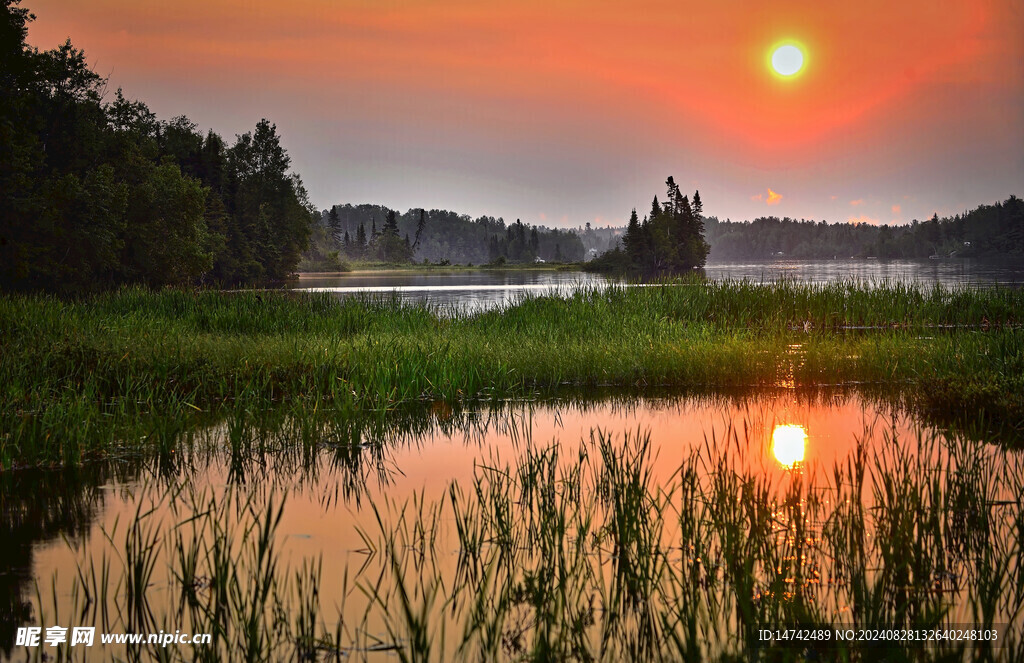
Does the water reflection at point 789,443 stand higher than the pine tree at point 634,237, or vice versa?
the pine tree at point 634,237

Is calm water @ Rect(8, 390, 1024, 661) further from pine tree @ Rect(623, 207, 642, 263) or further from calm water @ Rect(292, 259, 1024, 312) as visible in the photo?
pine tree @ Rect(623, 207, 642, 263)

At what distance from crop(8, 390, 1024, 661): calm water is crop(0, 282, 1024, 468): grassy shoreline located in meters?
0.88

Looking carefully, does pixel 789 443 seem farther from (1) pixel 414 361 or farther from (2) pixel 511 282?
(2) pixel 511 282

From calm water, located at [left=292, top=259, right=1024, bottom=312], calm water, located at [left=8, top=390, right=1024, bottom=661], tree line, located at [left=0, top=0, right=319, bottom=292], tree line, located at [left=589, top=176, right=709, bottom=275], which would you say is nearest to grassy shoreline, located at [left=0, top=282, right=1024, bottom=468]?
calm water, located at [left=8, top=390, right=1024, bottom=661]

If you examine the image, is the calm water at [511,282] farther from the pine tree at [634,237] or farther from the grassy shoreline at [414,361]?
the pine tree at [634,237]

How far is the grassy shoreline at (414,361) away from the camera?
12.5m

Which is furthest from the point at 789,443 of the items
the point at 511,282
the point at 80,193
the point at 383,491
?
the point at 511,282

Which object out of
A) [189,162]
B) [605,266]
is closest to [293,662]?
[189,162]

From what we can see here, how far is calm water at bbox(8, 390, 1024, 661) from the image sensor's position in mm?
6184

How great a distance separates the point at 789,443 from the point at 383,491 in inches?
246

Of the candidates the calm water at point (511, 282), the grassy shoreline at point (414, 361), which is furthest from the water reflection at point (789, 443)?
the calm water at point (511, 282)

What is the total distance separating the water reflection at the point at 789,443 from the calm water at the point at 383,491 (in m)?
0.06

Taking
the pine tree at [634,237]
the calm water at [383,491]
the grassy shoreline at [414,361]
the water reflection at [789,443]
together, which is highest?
the pine tree at [634,237]

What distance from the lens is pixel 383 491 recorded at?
9.63 metres
